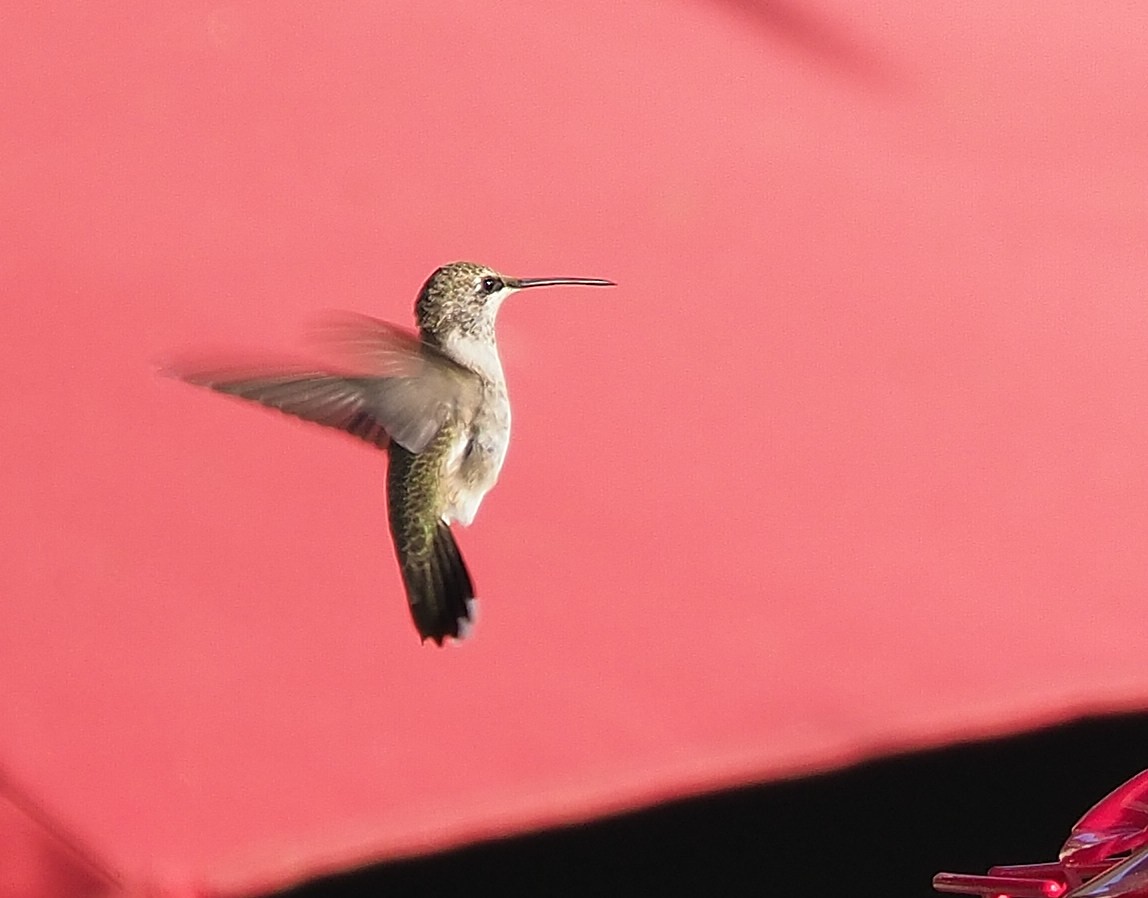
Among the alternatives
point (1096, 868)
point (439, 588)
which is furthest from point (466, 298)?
point (1096, 868)

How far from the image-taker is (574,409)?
1519 millimetres

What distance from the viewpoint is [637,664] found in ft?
5.43

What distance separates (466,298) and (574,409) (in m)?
0.57

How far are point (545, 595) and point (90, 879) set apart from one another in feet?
2.29

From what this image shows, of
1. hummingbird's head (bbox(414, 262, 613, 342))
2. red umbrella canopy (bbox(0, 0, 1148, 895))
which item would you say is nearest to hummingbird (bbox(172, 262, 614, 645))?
hummingbird's head (bbox(414, 262, 613, 342))

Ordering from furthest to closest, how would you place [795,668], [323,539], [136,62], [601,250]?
[795,668]
[323,539]
[601,250]
[136,62]

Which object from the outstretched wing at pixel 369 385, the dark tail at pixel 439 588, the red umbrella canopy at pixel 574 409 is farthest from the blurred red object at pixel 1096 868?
the red umbrella canopy at pixel 574 409

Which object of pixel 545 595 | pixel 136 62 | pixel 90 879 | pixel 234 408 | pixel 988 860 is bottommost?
pixel 988 860

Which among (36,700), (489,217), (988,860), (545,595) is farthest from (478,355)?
(988,860)

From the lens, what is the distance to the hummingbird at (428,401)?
950 millimetres

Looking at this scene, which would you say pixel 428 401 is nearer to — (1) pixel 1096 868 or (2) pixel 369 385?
(2) pixel 369 385

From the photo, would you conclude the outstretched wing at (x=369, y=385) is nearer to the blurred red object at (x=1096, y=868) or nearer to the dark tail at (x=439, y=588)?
the dark tail at (x=439, y=588)

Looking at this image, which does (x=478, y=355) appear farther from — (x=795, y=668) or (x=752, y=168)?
(x=795, y=668)

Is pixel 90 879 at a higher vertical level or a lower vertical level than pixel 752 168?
lower
